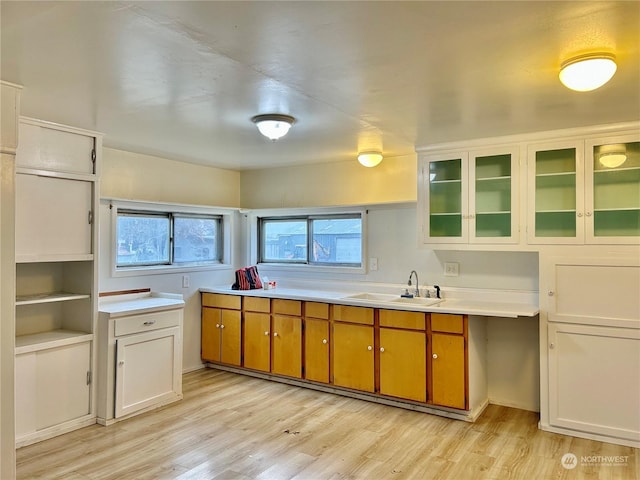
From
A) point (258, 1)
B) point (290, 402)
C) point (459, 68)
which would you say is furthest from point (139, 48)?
point (290, 402)

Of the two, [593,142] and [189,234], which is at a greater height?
[593,142]

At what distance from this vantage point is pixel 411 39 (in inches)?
71.6

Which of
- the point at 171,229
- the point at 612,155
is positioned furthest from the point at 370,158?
the point at 171,229

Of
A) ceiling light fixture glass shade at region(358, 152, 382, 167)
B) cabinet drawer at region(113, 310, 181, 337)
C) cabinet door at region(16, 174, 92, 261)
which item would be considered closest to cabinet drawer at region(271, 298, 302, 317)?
cabinet drawer at region(113, 310, 181, 337)

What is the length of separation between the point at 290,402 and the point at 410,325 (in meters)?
1.23

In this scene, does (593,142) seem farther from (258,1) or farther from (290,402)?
(290,402)

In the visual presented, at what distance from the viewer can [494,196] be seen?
141 inches

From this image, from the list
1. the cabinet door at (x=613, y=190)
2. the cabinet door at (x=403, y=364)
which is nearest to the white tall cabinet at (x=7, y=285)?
the cabinet door at (x=403, y=364)

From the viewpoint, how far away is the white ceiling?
5.33 ft

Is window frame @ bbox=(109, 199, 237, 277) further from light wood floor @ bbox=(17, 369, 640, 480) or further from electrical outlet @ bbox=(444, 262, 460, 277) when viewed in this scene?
electrical outlet @ bbox=(444, 262, 460, 277)

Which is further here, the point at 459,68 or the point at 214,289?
the point at 214,289

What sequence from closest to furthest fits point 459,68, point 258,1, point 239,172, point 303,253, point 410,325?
1. point 258,1
2. point 459,68
3. point 410,325
4. point 303,253
5. point 239,172

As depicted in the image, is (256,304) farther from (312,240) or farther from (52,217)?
(52,217)

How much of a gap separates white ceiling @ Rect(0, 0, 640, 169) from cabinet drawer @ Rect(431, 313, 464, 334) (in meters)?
1.39
